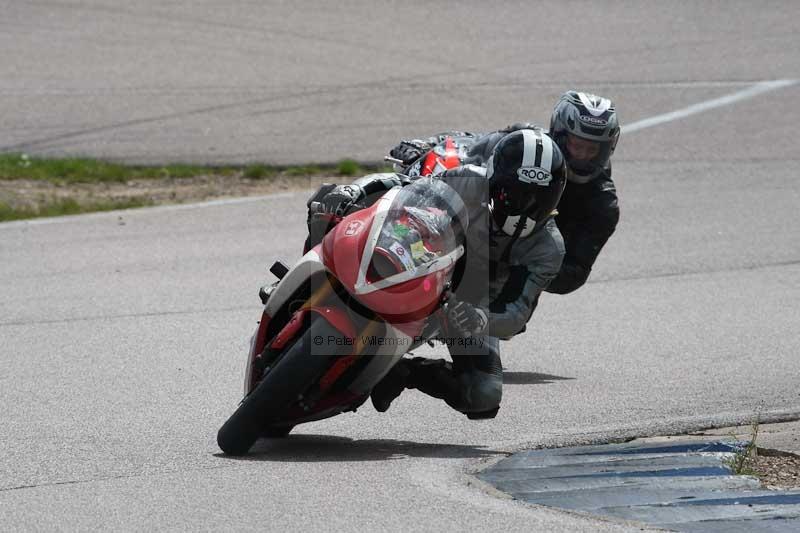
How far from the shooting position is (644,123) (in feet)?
49.8

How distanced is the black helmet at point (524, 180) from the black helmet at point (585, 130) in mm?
1466

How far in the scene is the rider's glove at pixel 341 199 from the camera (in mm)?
6426

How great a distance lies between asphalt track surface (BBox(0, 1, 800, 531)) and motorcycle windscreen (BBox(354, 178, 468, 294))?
2.81 feet

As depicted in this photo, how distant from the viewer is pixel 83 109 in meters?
15.0

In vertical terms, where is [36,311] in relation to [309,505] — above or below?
below

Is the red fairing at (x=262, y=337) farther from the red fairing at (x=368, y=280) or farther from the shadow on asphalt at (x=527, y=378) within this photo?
the shadow on asphalt at (x=527, y=378)

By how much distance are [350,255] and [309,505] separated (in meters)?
1.14

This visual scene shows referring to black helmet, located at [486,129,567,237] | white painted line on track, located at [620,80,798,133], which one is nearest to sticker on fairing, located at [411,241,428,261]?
black helmet, located at [486,129,567,237]

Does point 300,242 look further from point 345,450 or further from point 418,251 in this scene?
point 418,251

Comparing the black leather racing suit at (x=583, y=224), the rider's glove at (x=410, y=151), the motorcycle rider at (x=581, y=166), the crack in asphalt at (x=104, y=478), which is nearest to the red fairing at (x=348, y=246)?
the crack in asphalt at (x=104, y=478)

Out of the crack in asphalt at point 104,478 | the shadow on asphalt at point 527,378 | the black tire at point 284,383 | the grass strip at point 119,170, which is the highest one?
the black tire at point 284,383

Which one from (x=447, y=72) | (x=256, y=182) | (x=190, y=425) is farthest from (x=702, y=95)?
(x=190, y=425)

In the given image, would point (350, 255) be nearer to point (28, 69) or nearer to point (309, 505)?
point (309, 505)

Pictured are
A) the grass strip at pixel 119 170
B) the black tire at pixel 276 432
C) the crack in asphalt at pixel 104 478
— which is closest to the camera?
the crack in asphalt at pixel 104 478
